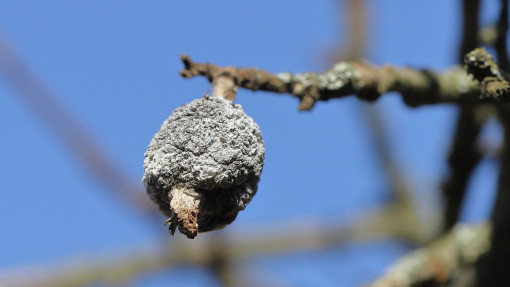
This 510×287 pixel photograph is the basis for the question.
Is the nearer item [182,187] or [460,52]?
[182,187]

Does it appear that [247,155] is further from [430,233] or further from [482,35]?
[430,233]

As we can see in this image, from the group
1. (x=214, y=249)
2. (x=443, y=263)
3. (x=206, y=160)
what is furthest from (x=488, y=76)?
(x=214, y=249)

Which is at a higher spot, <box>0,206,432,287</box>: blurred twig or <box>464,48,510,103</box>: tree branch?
<box>0,206,432,287</box>: blurred twig

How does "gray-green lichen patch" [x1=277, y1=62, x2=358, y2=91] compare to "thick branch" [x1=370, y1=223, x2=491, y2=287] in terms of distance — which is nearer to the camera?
"gray-green lichen patch" [x1=277, y1=62, x2=358, y2=91]

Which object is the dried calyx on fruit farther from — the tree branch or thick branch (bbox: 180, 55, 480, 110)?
the tree branch

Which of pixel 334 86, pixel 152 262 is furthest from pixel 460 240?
pixel 152 262

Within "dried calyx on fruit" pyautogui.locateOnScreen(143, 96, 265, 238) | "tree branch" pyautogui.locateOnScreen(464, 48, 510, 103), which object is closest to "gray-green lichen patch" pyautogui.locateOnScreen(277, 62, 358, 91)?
"dried calyx on fruit" pyautogui.locateOnScreen(143, 96, 265, 238)
